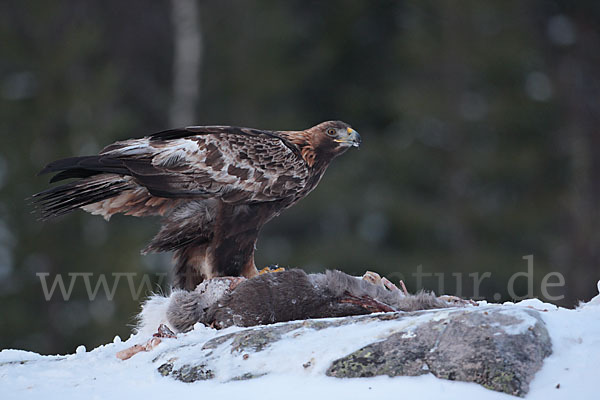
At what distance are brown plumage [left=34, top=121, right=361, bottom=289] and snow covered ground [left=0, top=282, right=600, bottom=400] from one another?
5.96ft

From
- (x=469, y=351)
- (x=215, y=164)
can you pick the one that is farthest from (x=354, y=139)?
(x=469, y=351)

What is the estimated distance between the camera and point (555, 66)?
2244 cm

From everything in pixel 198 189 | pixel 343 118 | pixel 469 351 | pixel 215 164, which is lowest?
pixel 343 118

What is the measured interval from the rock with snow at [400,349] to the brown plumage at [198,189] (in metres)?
2.15

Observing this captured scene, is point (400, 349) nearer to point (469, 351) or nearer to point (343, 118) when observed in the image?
point (469, 351)

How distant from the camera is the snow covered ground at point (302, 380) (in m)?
3.82

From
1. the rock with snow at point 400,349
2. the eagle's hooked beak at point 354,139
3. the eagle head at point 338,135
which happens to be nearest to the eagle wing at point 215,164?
the eagle head at point 338,135

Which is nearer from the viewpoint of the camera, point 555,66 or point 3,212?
point 3,212

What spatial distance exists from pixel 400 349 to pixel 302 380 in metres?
0.45

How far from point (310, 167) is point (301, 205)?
538 inches

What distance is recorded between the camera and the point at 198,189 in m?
6.83

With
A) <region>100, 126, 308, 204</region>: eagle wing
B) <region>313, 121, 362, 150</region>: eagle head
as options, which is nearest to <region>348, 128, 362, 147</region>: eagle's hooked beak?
<region>313, 121, 362, 150</region>: eagle head

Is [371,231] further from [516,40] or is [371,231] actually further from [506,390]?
[506,390]

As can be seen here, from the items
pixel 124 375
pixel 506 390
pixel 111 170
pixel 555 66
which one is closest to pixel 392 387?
pixel 506 390
